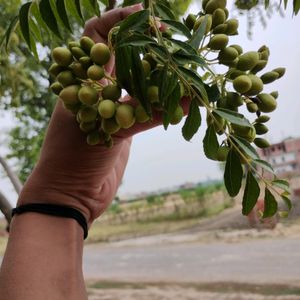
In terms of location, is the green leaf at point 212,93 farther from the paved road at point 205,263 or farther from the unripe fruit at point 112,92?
the paved road at point 205,263

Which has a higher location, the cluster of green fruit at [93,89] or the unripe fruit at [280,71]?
the cluster of green fruit at [93,89]

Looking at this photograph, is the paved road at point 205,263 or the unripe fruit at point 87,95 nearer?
the unripe fruit at point 87,95

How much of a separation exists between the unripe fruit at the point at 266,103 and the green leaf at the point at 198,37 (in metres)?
0.06

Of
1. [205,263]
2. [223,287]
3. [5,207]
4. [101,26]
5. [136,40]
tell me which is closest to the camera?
[136,40]

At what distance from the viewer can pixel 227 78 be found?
0.90 feet

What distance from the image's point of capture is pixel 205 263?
4.48m

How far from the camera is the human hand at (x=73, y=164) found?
0.38 meters

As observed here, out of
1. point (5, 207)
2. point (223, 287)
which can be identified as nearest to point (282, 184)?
point (5, 207)

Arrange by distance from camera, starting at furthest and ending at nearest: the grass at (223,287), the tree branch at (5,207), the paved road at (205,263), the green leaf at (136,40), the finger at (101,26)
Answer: the paved road at (205,263) → the grass at (223,287) → the tree branch at (5,207) → the finger at (101,26) → the green leaf at (136,40)

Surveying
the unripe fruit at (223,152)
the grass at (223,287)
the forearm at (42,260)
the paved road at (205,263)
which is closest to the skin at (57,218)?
the forearm at (42,260)

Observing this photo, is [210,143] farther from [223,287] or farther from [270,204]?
[223,287]

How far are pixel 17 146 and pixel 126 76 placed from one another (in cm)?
273

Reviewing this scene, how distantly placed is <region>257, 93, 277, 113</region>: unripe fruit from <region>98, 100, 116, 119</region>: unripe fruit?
94 millimetres

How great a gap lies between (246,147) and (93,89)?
0.32ft
